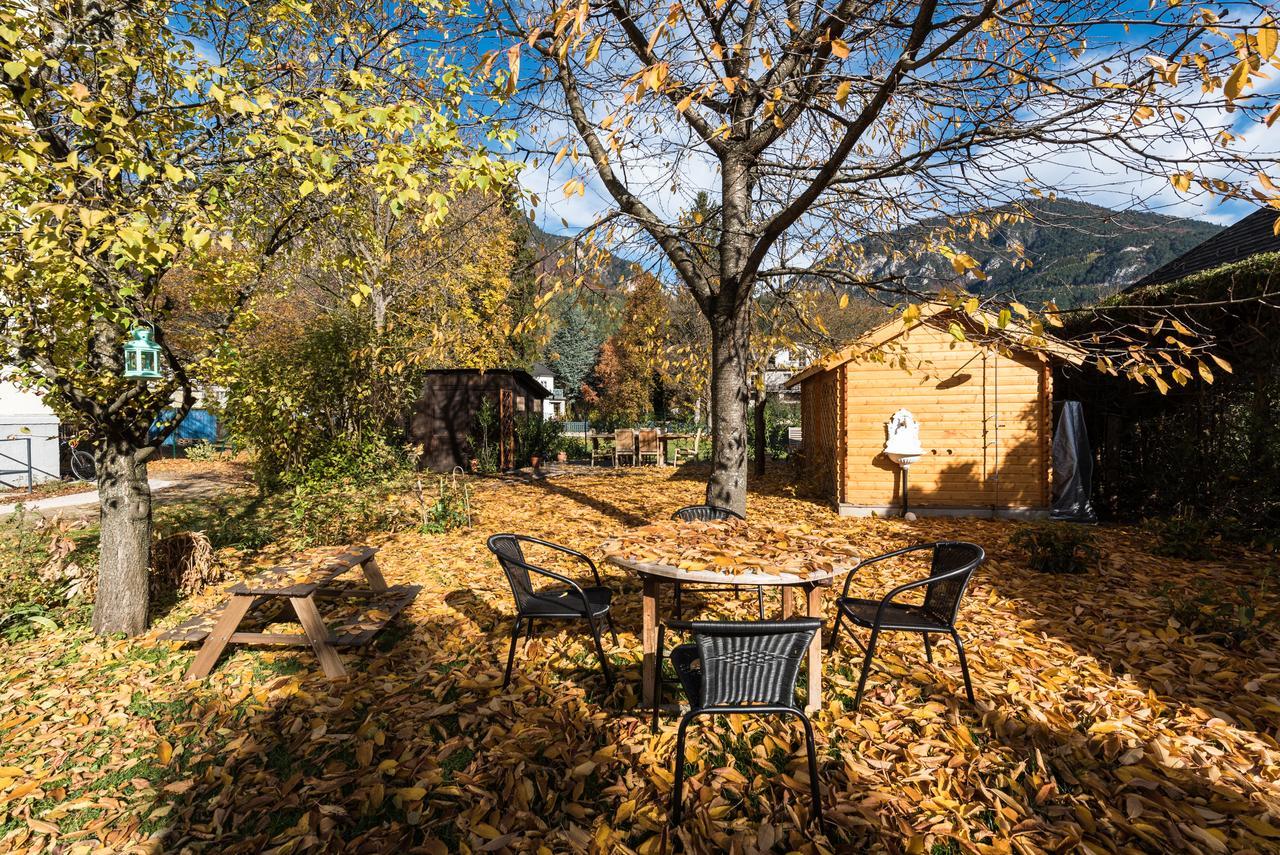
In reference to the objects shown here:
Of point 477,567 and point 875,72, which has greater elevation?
point 875,72

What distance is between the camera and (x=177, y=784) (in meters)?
2.67

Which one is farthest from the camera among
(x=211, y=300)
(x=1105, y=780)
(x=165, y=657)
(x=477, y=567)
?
(x=477, y=567)

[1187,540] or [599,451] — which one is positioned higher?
[599,451]

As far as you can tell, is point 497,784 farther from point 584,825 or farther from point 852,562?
point 852,562

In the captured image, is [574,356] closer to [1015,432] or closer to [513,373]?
[513,373]

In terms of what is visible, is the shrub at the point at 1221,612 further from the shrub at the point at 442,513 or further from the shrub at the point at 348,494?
the shrub at the point at 348,494

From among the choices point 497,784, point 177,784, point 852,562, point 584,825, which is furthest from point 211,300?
point 852,562

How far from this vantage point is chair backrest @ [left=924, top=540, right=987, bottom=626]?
319 cm

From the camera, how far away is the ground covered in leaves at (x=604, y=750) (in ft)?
7.79

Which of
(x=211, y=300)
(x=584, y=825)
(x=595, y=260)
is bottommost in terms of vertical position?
(x=584, y=825)

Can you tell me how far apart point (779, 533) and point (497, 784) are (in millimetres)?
2254

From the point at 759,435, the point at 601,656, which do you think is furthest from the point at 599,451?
the point at 601,656

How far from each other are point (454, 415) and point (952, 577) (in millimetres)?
14650

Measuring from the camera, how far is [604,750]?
2.88 m
